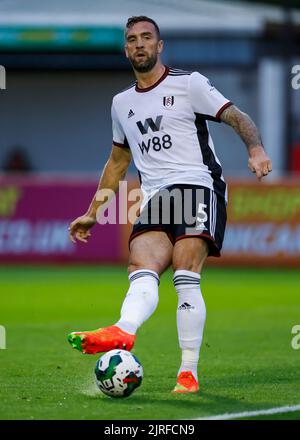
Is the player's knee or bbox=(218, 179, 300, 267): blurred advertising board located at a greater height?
bbox=(218, 179, 300, 267): blurred advertising board

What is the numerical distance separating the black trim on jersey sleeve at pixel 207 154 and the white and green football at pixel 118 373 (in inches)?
57.1

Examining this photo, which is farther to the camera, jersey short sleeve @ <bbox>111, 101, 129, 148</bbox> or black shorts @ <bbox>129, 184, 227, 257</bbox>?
jersey short sleeve @ <bbox>111, 101, 129, 148</bbox>

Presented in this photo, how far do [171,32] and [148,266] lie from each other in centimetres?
2455

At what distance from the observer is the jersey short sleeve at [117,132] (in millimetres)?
8086

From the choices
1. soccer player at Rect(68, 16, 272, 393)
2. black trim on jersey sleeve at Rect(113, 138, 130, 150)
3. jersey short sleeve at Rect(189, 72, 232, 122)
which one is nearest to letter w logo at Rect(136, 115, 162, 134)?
soccer player at Rect(68, 16, 272, 393)

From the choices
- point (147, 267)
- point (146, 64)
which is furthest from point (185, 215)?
point (146, 64)

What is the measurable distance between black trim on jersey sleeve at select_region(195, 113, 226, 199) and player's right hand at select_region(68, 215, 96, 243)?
1.00 m

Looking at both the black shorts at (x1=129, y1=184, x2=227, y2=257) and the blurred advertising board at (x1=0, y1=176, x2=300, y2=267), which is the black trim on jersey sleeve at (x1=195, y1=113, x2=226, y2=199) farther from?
the blurred advertising board at (x1=0, y1=176, x2=300, y2=267)

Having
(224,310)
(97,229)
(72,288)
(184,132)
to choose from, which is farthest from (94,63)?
(184,132)

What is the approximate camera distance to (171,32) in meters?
31.4

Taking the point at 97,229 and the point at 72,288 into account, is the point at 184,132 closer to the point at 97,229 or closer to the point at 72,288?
the point at 72,288

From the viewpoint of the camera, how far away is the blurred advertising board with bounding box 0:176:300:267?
20.7m

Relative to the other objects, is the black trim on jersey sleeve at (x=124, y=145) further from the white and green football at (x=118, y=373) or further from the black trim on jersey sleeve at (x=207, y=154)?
the white and green football at (x=118, y=373)

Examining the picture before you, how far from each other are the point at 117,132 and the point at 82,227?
2.43 ft
